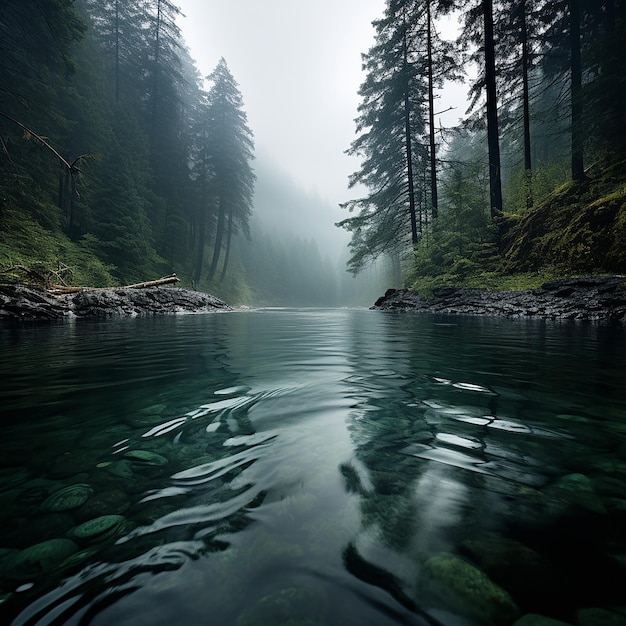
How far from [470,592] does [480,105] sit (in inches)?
654

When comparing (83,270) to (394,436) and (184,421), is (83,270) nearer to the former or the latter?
(184,421)

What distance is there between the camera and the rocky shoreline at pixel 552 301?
6426 millimetres

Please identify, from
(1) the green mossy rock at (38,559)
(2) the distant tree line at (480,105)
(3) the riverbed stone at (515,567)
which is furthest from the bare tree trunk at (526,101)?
(1) the green mossy rock at (38,559)

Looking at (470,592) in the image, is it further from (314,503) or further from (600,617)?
(314,503)

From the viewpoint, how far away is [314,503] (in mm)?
1013

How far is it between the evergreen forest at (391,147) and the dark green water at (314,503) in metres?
5.51

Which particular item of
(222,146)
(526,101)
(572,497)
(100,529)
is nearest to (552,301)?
(572,497)

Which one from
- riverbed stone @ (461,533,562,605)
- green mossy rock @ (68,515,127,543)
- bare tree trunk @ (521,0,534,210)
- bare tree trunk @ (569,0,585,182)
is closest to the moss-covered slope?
bare tree trunk @ (569,0,585,182)

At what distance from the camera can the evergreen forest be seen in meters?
9.30

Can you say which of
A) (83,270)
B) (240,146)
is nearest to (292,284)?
(240,146)

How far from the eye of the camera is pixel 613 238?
23.8ft

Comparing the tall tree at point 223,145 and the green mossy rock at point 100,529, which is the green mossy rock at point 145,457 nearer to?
the green mossy rock at point 100,529

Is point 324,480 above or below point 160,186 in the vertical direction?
below

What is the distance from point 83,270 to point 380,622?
1586 centimetres
